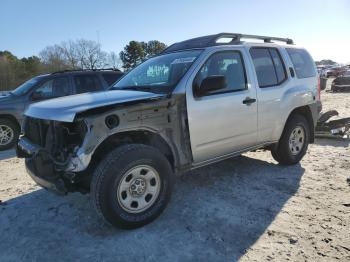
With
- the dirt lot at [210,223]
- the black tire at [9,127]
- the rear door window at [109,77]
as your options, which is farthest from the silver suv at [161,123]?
the black tire at [9,127]

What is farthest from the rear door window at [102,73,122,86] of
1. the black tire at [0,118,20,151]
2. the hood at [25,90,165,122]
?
the hood at [25,90,165,122]

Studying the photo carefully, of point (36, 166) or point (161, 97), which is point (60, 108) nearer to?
point (36, 166)

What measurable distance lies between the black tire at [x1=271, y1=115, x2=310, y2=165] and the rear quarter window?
28.9 inches

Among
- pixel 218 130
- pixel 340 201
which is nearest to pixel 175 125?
pixel 218 130

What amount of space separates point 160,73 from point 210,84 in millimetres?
831

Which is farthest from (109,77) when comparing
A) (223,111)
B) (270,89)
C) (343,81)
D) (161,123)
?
(343,81)

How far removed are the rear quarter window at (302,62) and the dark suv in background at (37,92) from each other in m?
4.50

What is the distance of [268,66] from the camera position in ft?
16.5

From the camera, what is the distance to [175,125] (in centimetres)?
379

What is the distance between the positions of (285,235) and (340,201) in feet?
4.03

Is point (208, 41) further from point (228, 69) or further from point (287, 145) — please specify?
point (287, 145)

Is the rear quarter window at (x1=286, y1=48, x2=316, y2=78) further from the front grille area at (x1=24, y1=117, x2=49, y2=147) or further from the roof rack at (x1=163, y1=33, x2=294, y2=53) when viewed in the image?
the front grille area at (x1=24, y1=117, x2=49, y2=147)

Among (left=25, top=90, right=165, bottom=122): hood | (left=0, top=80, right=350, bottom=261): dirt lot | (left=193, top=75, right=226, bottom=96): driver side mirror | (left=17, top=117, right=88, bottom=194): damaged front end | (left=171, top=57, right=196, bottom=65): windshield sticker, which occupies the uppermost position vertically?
(left=171, top=57, right=196, bottom=65): windshield sticker

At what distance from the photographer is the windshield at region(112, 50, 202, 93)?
160 inches
